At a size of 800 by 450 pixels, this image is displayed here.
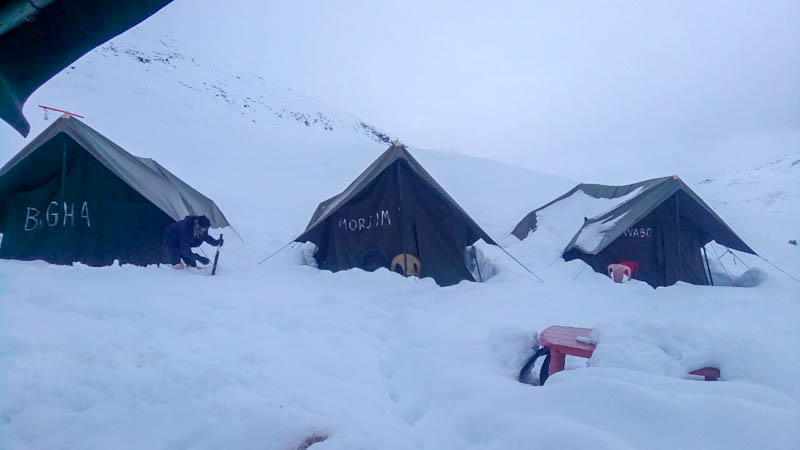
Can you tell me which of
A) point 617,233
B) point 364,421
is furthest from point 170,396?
point 617,233

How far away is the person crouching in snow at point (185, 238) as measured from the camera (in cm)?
591

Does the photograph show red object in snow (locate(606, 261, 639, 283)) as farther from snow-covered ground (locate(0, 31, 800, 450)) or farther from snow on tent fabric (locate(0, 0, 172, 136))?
snow on tent fabric (locate(0, 0, 172, 136))

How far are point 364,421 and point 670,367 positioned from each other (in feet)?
5.58

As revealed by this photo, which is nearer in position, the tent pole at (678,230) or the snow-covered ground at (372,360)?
the snow-covered ground at (372,360)

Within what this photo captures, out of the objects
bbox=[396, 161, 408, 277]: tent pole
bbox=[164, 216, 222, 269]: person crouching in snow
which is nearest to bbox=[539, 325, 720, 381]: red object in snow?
bbox=[396, 161, 408, 277]: tent pole

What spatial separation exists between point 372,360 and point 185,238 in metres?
4.17

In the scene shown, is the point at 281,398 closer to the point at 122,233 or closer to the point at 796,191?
the point at 122,233

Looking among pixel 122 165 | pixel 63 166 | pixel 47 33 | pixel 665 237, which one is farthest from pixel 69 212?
pixel 665 237

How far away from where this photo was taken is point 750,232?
1280 centimetres

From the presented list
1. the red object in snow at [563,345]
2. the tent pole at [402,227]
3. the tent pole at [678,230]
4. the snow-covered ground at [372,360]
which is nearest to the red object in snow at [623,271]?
the snow-covered ground at [372,360]

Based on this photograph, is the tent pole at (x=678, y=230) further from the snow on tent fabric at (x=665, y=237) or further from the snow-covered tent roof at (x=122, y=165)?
the snow-covered tent roof at (x=122, y=165)

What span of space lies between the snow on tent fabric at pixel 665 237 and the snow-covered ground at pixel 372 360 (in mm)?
696

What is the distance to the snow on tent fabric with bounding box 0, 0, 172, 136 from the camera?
3.92ft

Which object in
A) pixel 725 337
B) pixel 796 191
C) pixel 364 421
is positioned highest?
pixel 796 191
